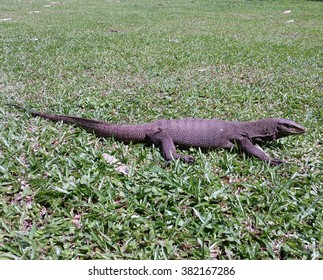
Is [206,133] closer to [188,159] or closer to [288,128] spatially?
[188,159]

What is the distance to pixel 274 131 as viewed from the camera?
10.4 ft

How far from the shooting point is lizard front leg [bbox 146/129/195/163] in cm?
290

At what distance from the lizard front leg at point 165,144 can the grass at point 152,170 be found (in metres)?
0.07

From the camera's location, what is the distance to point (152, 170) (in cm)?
272

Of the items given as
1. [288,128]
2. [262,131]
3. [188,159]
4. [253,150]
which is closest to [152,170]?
[188,159]

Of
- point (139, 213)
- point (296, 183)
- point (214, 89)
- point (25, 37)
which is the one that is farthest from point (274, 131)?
point (25, 37)

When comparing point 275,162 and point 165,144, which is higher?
point 165,144

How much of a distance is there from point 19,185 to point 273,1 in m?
20.5

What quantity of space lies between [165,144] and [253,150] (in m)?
0.73

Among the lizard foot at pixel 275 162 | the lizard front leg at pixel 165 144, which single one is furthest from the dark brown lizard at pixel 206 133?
the lizard foot at pixel 275 162

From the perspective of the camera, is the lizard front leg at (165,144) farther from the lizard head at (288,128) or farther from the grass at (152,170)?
the lizard head at (288,128)

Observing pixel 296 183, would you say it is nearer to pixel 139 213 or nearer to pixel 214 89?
pixel 139 213

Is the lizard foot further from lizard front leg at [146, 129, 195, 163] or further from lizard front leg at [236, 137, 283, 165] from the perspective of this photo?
lizard front leg at [146, 129, 195, 163]

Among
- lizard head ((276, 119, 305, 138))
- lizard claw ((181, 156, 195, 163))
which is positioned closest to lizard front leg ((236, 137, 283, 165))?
lizard head ((276, 119, 305, 138))
